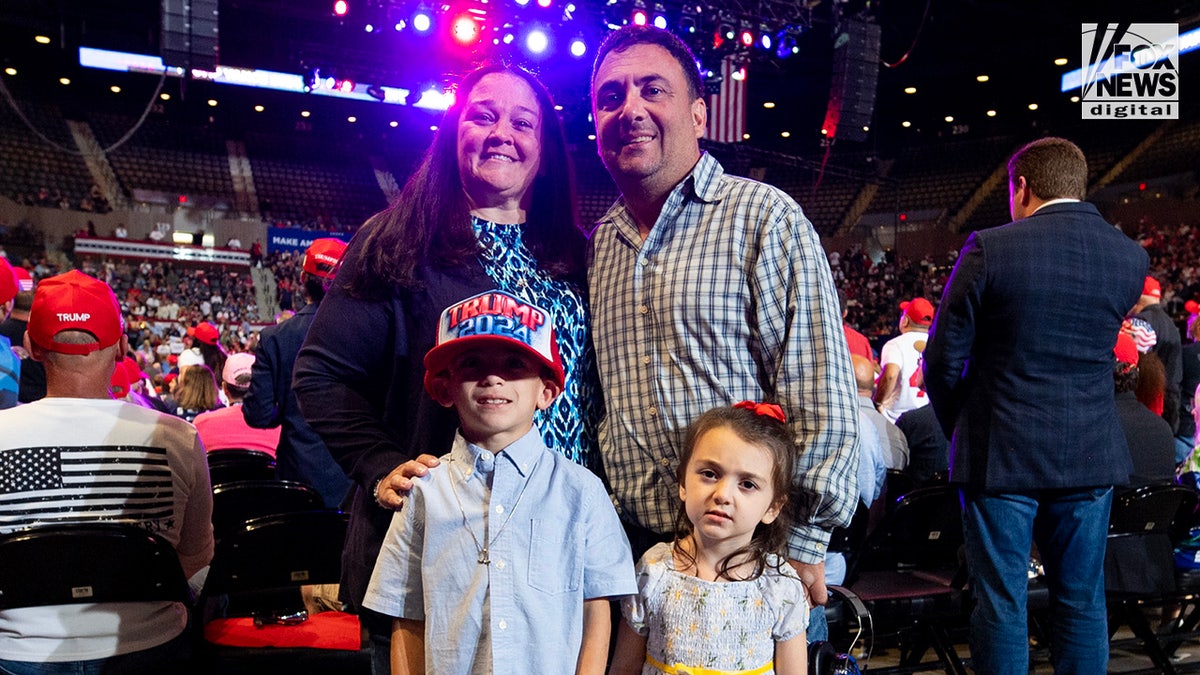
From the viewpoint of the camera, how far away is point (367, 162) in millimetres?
25375

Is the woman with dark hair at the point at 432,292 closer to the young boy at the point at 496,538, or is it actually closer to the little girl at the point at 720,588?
the young boy at the point at 496,538

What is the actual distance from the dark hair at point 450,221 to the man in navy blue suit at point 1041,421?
1.50 m

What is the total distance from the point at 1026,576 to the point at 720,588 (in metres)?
1.44

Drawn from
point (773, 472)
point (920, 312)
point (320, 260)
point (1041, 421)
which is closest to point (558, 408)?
point (773, 472)

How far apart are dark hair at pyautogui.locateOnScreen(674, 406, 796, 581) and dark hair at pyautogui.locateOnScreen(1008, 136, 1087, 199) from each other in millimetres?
1689

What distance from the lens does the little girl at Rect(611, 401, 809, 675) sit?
1649 mm

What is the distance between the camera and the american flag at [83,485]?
6.89ft

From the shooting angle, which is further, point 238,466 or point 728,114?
point 728,114

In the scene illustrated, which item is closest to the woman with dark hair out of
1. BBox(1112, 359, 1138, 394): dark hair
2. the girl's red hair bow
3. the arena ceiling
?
the girl's red hair bow

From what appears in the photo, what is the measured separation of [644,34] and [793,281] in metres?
0.58

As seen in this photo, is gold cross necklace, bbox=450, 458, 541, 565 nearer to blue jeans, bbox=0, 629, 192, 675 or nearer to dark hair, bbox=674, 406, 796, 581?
dark hair, bbox=674, 406, 796, 581

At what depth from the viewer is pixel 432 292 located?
1.63 metres

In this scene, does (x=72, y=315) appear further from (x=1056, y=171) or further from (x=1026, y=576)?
(x=1056, y=171)

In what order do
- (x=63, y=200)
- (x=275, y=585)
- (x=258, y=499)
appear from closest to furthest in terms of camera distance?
(x=275, y=585) < (x=258, y=499) < (x=63, y=200)
